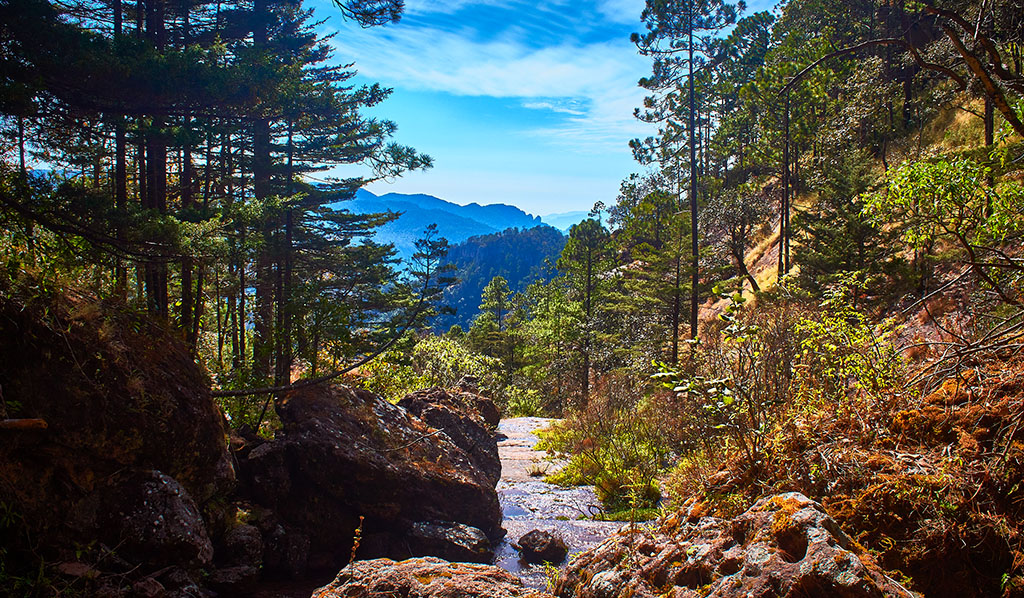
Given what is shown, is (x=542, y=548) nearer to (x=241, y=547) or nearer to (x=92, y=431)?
(x=241, y=547)

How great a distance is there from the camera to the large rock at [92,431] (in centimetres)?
451

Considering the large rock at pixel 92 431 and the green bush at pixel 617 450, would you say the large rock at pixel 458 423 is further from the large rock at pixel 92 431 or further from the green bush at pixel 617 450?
the large rock at pixel 92 431

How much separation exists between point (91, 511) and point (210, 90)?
6.57 meters

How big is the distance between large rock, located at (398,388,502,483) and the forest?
0.93 meters

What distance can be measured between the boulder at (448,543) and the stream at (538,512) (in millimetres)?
332

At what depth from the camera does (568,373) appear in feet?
81.7

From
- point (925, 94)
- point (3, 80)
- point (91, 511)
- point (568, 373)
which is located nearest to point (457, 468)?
point (91, 511)

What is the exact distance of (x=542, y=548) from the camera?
7855 mm

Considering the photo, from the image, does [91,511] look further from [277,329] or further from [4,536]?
[277,329]

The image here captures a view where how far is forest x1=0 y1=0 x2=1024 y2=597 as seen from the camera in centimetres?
292

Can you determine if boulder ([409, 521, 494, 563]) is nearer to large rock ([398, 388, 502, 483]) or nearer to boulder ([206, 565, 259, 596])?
large rock ([398, 388, 502, 483])

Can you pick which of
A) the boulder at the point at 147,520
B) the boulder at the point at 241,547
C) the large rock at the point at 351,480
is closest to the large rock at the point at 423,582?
the boulder at the point at 147,520

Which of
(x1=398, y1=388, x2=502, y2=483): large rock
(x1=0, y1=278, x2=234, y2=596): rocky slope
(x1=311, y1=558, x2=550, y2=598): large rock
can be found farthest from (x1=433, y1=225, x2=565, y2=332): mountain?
(x1=311, y1=558, x2=550, y2=598): large rock

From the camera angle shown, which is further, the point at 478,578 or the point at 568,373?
the point at 568,373
